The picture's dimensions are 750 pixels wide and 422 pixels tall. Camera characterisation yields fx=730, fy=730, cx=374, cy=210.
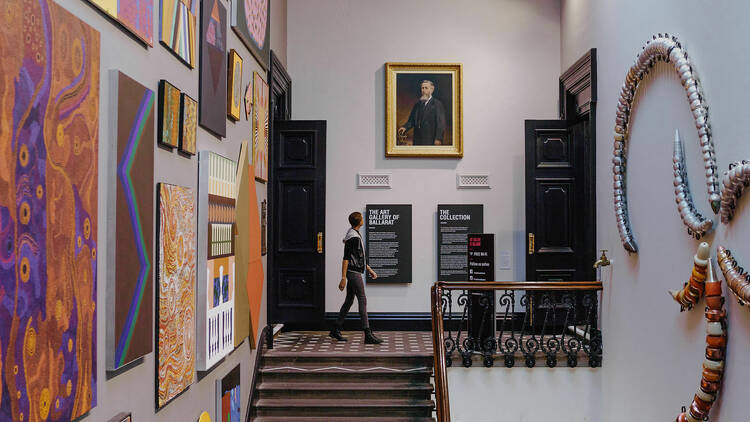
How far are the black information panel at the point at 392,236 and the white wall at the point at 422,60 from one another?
0.12m

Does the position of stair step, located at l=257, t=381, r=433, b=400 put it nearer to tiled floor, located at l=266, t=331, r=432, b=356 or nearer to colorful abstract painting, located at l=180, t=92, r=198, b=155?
tiled floor, located at l=266, t=331, r=432, b=356

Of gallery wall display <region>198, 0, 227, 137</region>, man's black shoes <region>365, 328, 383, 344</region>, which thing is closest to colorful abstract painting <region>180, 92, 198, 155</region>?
gallery wall display <region>198, 0, 227, 137</region>

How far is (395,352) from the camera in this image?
845 cm

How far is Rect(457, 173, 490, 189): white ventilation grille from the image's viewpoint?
10.5 metres

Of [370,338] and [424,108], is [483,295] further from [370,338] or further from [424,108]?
[424,108]

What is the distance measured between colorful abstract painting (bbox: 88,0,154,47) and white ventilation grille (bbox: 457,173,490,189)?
6.82 metres

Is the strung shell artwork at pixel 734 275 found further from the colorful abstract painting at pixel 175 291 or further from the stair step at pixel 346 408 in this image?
the colorful abstract painting at pixel 175 291

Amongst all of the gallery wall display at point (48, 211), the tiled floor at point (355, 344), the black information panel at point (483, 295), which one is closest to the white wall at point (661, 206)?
the black information panel at point (483, 295)

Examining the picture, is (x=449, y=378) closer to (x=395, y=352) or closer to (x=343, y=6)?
(x=395, y=352)

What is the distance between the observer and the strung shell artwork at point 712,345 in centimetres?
535

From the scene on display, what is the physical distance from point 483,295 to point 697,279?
10.2ft

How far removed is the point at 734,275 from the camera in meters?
5.05

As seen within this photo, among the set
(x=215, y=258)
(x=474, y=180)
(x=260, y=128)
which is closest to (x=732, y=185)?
(x=215, y=258)

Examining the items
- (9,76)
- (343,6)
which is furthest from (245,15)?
(9,76)
